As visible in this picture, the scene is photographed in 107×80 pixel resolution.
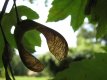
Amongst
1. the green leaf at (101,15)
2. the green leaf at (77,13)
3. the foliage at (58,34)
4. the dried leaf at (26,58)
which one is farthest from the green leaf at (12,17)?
the dried leaf at (26,58)

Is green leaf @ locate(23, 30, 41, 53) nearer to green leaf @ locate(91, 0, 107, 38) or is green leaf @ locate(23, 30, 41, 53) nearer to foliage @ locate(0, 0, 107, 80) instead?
foliage @ locate(0, 0, 107, 80)

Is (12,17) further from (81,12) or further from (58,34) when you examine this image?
(58,34)

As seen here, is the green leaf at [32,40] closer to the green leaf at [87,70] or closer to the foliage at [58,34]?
the foliage at [58,34]

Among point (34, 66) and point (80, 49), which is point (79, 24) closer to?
point (34, 66)

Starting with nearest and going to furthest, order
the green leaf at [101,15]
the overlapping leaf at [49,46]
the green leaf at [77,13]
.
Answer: the overlapping leaf at [49,46] → the green leaf at [101,15] → the green leaf at [77,13]

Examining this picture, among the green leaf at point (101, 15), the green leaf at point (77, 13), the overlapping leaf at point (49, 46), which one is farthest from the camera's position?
the green leaf at point (77, 13)

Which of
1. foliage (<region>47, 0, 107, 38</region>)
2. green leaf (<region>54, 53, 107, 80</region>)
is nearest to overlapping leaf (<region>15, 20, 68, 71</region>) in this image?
green leaf (<region>54, 53, 107, 80</region>)

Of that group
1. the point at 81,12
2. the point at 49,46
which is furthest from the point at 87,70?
the point at 81,12
